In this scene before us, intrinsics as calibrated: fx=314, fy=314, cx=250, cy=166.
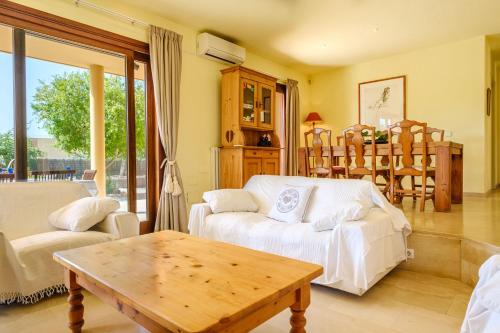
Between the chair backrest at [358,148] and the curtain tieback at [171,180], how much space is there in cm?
216

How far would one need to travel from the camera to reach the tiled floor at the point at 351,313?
1.73 metres

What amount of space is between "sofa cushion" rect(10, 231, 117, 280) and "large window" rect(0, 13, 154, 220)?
43.0 inches

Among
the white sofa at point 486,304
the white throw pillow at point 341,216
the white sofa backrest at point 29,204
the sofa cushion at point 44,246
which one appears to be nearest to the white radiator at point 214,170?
the white sofa backrest at point 29,204

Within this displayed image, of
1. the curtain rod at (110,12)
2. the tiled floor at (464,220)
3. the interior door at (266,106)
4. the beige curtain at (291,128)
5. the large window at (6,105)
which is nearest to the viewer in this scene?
the tiled floor at (464,220)

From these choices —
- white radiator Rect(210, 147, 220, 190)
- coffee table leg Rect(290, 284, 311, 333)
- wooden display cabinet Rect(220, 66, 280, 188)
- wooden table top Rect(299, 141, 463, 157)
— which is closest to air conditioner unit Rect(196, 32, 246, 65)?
wooden display cabinet Rect(220, 66, 280, 188)

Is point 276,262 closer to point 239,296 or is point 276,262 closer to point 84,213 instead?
point 239,296

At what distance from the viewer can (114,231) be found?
2.39m

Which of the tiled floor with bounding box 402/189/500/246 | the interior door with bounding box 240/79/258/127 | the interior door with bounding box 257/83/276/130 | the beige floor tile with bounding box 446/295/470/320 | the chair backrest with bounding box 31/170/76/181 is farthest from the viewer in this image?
the interior door with bounding box 257/83/276/130

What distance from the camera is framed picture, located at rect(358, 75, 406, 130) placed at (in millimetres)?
5480

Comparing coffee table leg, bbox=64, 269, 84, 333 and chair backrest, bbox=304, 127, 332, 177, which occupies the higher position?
chair backrest, bbox=304, 127, 332, 177

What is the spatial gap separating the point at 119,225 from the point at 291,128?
13.2 ft

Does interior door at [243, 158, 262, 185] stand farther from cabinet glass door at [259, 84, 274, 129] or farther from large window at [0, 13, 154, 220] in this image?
large window at [0, 13, 154, 220]

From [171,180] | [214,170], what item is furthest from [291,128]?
[171,180]

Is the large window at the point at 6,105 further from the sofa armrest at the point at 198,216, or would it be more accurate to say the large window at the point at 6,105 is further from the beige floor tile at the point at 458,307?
the beige floor tile at the point at 458,307
